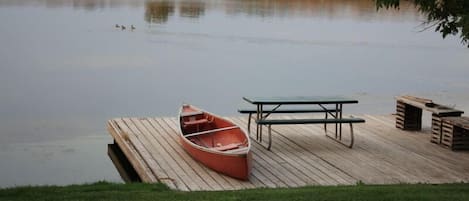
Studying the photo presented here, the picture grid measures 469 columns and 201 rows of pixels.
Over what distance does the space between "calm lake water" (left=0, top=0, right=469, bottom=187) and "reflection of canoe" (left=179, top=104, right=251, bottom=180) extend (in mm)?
1173

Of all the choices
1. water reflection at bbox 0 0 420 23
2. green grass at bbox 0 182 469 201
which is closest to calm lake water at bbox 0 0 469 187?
water reflection at bbox 0 0 420 23

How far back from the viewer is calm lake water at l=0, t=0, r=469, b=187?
38.9ft

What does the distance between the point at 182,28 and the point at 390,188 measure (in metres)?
23.9

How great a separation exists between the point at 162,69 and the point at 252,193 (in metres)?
13.0

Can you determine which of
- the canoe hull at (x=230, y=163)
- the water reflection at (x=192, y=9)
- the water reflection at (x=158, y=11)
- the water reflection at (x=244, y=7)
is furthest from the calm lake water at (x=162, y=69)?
the canoe hull at (x=230, y=163)

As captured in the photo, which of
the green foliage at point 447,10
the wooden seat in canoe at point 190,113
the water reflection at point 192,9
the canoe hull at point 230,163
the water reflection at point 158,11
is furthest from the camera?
the water reflection at point 192,9

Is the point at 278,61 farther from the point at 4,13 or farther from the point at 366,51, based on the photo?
the point at 4,13

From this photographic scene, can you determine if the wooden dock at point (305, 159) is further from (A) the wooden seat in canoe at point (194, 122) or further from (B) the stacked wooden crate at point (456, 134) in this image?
(A) the wooden seat in canoe at point (194, 122)

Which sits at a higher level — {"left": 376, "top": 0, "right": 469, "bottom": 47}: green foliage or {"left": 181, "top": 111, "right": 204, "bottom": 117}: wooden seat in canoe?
{"left": 376, "top": 0, "right": 469, "bottom": 47}: green foliage

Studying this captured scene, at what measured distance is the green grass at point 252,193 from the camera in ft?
22.4

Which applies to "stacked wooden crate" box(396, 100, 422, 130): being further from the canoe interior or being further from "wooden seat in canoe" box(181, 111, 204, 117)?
"wooden seat in canoe" box(181, 111, 204, 117)

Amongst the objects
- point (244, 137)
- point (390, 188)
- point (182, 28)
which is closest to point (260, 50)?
point (182, 28)

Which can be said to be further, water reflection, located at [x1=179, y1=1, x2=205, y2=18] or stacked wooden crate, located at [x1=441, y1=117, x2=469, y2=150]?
water reflection, located at [x1=179, y1=1, x2=205, y2=18]

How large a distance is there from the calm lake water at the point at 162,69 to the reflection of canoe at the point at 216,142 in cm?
117
